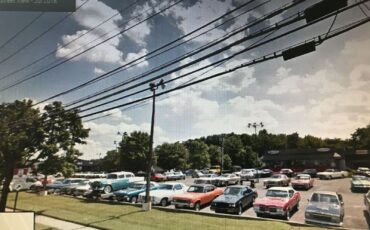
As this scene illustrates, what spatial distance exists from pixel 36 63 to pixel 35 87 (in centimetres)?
102

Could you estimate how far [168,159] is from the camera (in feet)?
122

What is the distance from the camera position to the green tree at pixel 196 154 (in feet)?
138

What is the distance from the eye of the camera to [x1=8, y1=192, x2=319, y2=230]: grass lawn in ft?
34.6

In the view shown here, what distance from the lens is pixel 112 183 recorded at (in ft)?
67.9

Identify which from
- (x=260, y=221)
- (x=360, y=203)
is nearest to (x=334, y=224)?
(x=260, y=221)

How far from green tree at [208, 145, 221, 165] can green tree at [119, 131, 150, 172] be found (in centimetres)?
1389

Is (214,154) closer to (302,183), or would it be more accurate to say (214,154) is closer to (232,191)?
(302,183)

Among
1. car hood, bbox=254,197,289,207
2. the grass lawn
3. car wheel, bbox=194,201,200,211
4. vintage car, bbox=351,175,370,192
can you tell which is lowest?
the grass lawn

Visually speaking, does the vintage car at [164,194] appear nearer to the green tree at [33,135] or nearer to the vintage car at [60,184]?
the green tree at [33,135]

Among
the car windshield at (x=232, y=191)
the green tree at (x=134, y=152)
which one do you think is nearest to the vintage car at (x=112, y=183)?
the car windshield at (x=232, y=191)

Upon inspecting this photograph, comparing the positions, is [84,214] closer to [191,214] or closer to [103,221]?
[103,221]

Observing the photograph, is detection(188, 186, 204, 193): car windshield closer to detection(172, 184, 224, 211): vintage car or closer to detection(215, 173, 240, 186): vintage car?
detection(172, 184, 224, 211): vintage car

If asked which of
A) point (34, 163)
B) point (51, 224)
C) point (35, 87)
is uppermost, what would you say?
point (35, 87)

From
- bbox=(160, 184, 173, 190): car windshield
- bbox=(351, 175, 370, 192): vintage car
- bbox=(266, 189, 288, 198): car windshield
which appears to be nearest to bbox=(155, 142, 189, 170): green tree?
bbox=(160, 184, 173, 190): car windshield
